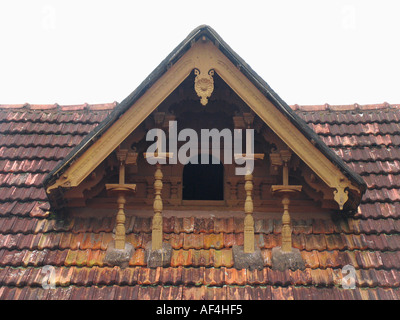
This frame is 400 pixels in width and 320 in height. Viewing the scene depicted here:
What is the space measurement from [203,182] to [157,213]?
5.85ft

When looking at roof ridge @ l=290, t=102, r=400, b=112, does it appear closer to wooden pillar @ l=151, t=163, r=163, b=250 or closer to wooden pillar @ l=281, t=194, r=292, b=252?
wooden pillar @ l=281, t=194, r=292, b=252

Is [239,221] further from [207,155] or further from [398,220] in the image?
[398,220]

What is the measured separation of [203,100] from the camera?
6.13m

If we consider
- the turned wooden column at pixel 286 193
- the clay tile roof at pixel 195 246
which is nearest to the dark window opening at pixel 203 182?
the clay tile roof at pixel 195 246

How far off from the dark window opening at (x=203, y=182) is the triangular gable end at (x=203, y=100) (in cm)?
192

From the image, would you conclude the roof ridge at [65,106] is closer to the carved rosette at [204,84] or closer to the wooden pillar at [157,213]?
the wooden pillar at [157,213]

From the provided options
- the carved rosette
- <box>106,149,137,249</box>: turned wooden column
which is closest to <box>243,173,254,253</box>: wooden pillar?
the carved rosette

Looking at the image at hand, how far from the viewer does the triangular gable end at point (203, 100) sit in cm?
601

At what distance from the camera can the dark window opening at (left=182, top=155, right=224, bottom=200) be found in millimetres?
7949

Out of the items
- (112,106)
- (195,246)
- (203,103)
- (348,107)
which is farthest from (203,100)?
(348,107)

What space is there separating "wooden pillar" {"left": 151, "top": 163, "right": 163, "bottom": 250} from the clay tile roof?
0.58ft

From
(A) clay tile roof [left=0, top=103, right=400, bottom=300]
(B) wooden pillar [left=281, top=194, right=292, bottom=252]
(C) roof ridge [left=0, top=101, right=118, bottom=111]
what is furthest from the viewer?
(C) roof ridge [left=0, top=101, right=118, bottom=111]

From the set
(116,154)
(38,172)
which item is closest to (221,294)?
(116,154)

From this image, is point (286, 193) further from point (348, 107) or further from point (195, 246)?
point (348, 107)
